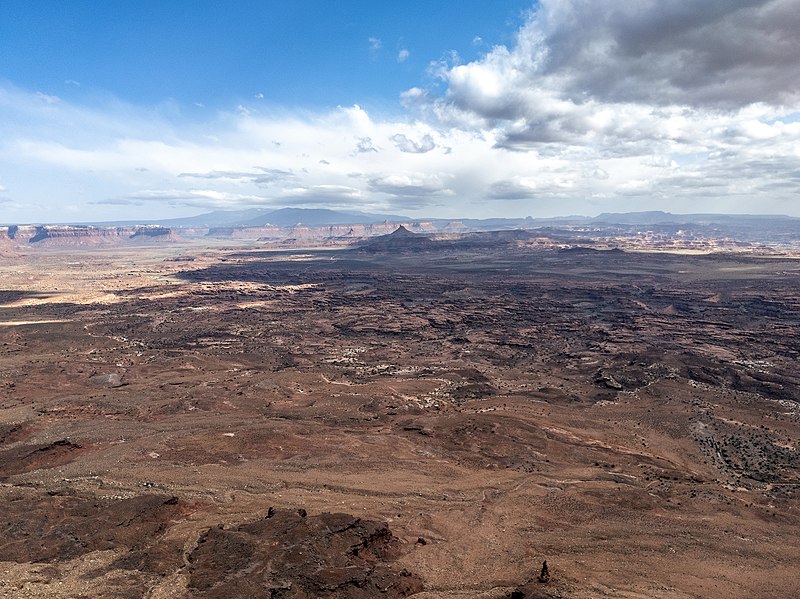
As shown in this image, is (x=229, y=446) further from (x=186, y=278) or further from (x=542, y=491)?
(x=186, y=278)

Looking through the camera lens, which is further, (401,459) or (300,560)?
(401,459)

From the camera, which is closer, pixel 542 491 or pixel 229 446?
pixel 542 491

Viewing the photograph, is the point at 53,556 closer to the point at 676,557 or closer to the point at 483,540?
the point at 483,540

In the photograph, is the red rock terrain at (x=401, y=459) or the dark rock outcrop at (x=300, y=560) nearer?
the dark rock outcrop at (x=300, y=560)

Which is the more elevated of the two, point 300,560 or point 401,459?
point 300,560

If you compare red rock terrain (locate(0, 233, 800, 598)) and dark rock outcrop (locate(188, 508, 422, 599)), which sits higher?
dark rock outcrop (locate(188, 508, 422, 599))

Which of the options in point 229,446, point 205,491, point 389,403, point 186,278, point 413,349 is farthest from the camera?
point 186,278

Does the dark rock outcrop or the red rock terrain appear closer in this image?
the dark rock outcrop

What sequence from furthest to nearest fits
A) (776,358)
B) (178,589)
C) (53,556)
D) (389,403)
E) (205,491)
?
(776,358) → (389,403) → (205,491) → (53,556) → (178,589)

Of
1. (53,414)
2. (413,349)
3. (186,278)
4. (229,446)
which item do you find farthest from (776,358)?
(186,278)

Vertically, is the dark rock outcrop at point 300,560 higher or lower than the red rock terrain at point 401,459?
higher
